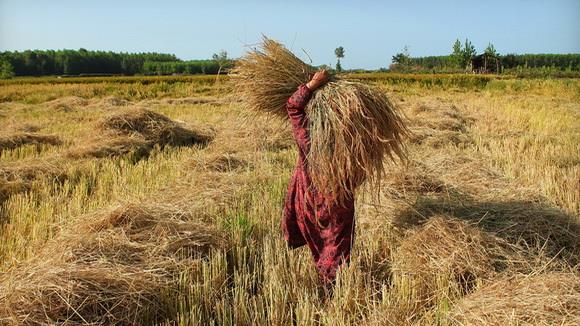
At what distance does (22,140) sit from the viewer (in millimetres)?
6723

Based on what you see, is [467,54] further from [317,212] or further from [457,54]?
[317,212]

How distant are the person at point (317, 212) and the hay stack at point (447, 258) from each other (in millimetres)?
351

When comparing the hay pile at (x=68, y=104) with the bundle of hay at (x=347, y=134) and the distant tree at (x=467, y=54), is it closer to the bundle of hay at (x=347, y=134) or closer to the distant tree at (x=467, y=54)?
the bundle of hay at (x=347, y=134)

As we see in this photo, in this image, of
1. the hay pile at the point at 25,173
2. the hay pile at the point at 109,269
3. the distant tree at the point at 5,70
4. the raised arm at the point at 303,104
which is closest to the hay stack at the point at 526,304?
the raised arm at the point at 303,104

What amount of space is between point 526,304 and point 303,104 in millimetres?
1425

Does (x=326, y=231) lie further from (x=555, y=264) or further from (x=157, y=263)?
(x=555, y=264)

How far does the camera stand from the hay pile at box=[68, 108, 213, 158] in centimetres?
613

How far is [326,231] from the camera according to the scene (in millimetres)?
2592

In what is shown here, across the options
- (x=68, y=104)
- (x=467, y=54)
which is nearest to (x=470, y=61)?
(x=467, y=54)

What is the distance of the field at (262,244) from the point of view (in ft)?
7.07

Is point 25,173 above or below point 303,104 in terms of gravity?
below

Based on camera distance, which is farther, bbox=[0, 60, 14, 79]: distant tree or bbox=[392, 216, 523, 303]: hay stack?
bbox=[0, 60, 14, 79]: distant tree

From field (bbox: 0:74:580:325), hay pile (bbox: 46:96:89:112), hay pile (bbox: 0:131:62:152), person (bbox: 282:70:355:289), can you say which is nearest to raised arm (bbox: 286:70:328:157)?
person (bbox: 282:70:355:289)

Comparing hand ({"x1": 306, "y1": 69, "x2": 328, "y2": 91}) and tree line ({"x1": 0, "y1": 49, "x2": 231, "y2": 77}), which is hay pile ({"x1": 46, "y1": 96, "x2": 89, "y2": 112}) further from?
tree line ({"x1": 0, "y1": 49, "x2": 231, "y2": 77})
